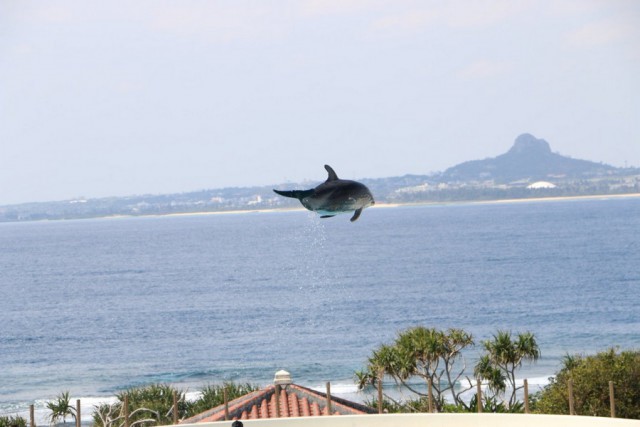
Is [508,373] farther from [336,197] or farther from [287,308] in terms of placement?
[287,308]

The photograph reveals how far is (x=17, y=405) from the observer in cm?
6756

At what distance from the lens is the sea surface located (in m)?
79.9

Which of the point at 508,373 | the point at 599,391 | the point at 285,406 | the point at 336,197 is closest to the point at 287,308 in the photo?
the point at 508,373

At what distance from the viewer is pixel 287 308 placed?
108438 millimetres

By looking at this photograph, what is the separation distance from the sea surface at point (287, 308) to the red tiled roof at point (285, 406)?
35.7 metres

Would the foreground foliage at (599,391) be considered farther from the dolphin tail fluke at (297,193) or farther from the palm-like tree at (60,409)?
the dolphin tail fluke at (297,193)

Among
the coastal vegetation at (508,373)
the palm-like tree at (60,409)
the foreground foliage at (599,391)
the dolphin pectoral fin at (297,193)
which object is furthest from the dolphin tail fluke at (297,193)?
the palm-like tree at (60,409)

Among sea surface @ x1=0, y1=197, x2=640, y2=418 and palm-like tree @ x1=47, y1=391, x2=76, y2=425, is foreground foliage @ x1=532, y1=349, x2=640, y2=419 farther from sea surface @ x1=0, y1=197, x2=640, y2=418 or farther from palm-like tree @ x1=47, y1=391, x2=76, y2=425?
sea surface @ x1=0, y1=197, x2=640, y2=418

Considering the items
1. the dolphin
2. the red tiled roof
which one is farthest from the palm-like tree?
the dolphin

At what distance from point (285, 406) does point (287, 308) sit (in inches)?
3070

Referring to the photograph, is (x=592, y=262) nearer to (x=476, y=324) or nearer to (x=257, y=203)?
(x=476, y=324)

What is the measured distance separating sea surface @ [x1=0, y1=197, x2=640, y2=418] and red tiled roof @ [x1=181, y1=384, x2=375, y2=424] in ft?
117

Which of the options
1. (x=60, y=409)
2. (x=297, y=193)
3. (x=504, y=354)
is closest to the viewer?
(x=297, y=193)

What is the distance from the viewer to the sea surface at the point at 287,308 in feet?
262
